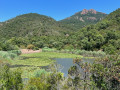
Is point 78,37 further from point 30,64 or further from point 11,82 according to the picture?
point 11,82

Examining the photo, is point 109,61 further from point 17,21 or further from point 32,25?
point 17,21

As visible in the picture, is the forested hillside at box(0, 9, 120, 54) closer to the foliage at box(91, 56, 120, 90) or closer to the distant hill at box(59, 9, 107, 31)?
the foliage at box(91, 56, 120, 90)

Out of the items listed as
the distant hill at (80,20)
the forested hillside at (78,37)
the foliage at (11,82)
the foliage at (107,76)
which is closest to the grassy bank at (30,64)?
the foliage at (11,82)

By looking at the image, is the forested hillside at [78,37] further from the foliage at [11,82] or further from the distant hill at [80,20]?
the distant hill at [80,20]

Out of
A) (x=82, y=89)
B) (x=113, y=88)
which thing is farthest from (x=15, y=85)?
(x=113, y=88)

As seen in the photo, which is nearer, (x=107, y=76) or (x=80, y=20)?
(x=107, y=76)

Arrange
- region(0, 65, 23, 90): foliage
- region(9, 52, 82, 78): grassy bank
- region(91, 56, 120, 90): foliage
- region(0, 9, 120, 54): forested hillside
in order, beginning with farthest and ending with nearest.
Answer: region(0, 9, 120, 54): forested hillside → region(9, 52, 82, 78): grassy bank → region(0, 65, 23, 90): foliage → region(91, 56, 120, 90): foliage

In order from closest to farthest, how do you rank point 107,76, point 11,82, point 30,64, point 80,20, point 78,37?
point 107,76 → point 11,82 → point 30,64 → point 78,37 → point 80,20

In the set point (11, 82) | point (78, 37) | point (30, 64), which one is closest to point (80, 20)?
point (78, 37)

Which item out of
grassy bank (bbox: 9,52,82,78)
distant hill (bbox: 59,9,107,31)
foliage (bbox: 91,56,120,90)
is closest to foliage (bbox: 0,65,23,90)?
foliage (bbox: 91,56,120,90)

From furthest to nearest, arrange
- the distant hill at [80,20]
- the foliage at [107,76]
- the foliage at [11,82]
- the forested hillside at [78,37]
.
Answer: the distant hill at [80,20] < the forested hillside at [78,37] < the foliage at [11,82] < the foliage at [107,76]

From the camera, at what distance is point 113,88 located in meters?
4.79

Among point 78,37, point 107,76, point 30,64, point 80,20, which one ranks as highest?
point 80,20

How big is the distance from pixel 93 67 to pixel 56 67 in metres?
2.23
